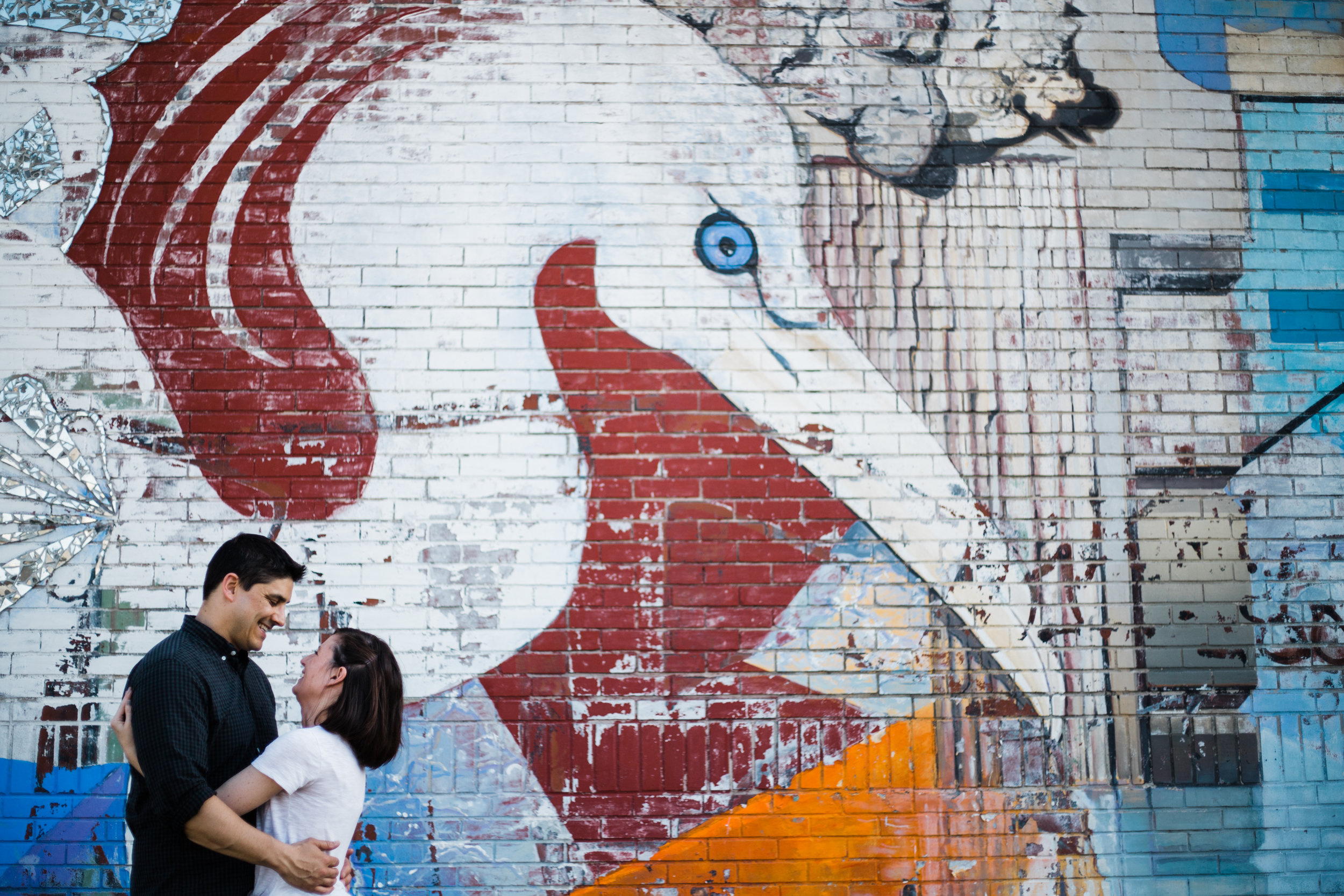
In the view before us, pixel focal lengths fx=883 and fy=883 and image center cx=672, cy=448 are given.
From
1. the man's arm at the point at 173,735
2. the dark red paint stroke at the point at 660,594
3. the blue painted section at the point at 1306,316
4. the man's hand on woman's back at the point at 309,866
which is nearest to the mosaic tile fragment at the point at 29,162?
the dark red paint stroke at the point at 660,594

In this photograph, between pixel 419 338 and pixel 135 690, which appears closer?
pixel 135 690

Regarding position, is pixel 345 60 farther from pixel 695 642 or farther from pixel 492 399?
pixel 695 642

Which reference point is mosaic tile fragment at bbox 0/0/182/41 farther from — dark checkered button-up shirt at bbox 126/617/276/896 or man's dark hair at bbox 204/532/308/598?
dark checkered button-up shirt at bbox 126/617/276/896

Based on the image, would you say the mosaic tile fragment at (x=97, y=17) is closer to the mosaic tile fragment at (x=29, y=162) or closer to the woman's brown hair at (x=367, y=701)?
the mosaic tile fragment at (x=29, y=162)

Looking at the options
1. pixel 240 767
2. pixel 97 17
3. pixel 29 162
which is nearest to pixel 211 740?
pixel 240 767

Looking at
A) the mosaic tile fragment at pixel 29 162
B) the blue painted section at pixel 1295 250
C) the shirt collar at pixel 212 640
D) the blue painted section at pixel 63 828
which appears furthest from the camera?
the blue painted section at pixel 1295 250

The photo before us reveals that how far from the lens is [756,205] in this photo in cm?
423

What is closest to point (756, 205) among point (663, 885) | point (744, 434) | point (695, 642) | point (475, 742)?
point (744, 434)

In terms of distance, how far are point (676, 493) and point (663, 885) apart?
172cm

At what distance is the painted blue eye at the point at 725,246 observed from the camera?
4203 millimetres

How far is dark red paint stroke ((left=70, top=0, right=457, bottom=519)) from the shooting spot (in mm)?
4031

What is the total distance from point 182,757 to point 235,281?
2.51m

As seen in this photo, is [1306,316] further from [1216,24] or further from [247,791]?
[247,791]

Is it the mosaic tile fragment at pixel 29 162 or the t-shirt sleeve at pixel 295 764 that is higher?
the mosaic tile fragment at pixel 29 162
